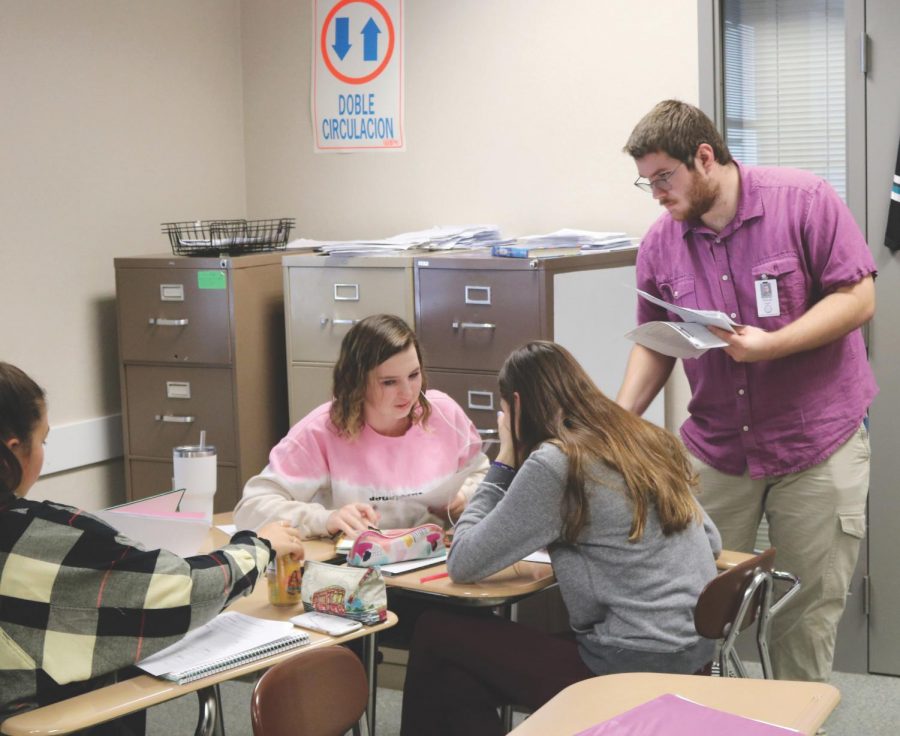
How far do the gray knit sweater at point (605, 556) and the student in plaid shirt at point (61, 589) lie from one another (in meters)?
0.66

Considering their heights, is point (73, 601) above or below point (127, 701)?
above

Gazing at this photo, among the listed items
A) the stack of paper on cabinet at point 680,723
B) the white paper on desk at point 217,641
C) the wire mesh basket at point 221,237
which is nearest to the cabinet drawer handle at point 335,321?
the wire mesh basket at point 221,237

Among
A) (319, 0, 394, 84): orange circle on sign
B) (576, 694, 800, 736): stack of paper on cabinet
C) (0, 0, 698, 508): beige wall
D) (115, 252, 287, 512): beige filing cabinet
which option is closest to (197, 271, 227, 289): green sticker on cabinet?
(115, 252, 287, 512): beige filing cabinet

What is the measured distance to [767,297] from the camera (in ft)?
9.09

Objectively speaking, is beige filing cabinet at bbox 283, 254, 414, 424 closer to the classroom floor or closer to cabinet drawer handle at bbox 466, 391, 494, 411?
cabinet drawer handle at bbox 466, 391, 494, 411

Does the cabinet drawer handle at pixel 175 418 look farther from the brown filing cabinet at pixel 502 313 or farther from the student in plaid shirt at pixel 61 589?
the student in plaid shirt at pixel 61 589

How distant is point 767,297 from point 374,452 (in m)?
1.04

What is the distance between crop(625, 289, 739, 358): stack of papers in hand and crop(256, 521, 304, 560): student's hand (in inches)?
35.1

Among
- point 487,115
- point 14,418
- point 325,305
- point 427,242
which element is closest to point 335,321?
point 325,305

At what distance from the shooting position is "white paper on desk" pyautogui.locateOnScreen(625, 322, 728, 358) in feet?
8.44

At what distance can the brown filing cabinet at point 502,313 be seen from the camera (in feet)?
11.7

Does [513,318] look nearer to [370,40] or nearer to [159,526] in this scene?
[370,40]

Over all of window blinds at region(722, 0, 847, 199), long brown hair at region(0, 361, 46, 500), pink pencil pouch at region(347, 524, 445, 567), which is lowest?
pink pencil pouch at region(347, 524, 445, 567)

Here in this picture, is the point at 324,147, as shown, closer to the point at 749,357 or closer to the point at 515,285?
the point at 515,285
